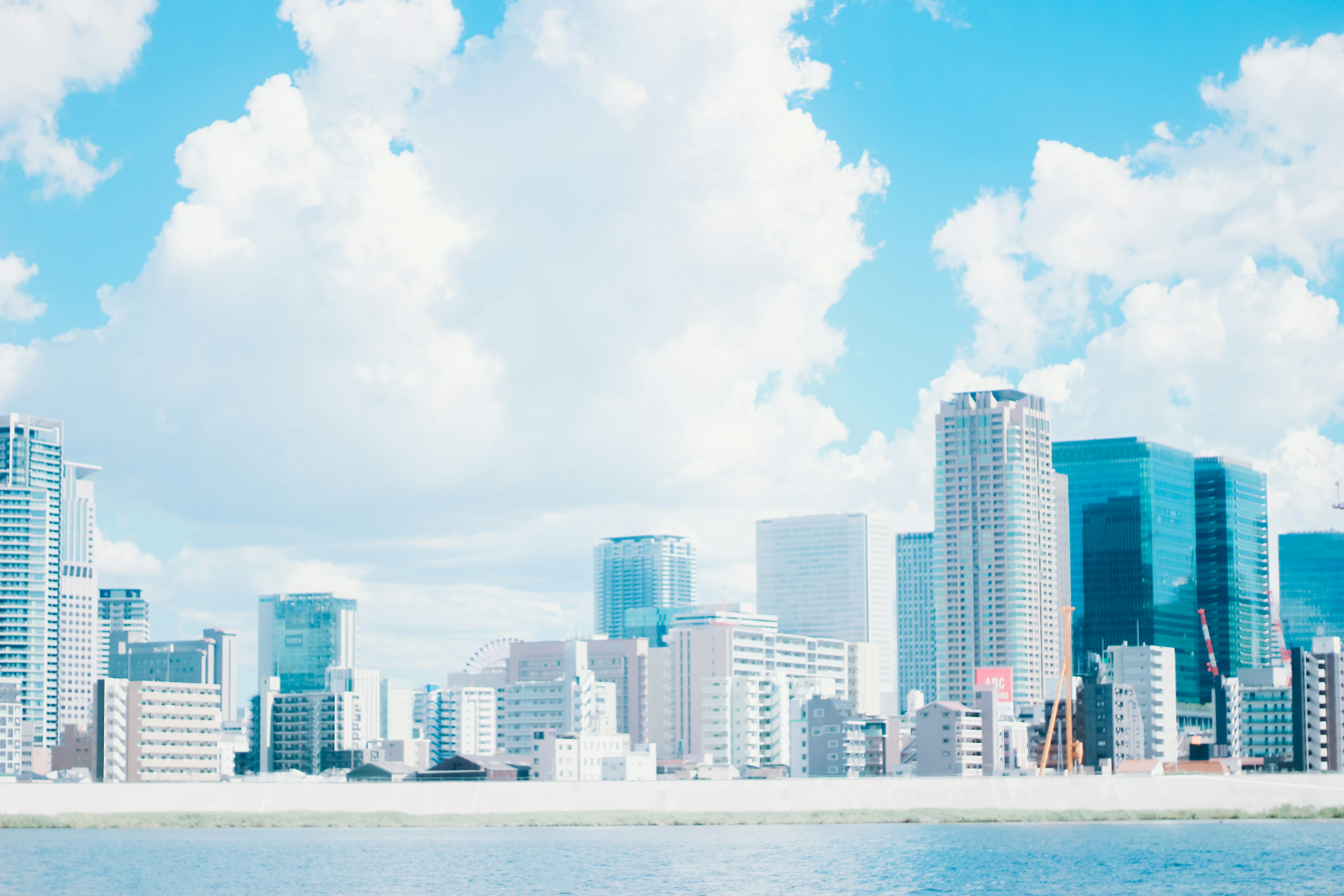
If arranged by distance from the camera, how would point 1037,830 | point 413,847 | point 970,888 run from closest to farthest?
point 970,888 → point 413,847 → point 1037,830

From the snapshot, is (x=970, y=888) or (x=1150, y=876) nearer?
(x=970, y=888)

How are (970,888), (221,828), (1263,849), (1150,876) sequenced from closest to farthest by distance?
(970,888) < (1150,876) < (1263,849) < (221,828)

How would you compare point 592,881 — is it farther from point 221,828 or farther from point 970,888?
point 221,828

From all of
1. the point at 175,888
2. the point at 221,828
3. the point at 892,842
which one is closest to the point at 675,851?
the point at 892,842

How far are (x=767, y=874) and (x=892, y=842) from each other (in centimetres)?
3880

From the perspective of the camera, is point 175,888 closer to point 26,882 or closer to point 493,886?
point 26,882

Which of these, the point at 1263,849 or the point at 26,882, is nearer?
the point at 26,882

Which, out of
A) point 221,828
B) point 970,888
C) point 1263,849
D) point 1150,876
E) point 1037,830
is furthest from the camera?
point 221,828

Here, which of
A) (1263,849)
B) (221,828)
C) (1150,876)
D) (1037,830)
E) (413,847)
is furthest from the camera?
(221,828)

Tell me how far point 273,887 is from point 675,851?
40.3 metres

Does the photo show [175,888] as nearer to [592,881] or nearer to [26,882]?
[26,882]

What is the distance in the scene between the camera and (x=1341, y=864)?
119 meters

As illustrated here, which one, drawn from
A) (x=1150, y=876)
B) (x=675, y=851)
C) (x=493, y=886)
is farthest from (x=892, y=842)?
(x=493, y=886)

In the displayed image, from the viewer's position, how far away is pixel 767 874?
118m
